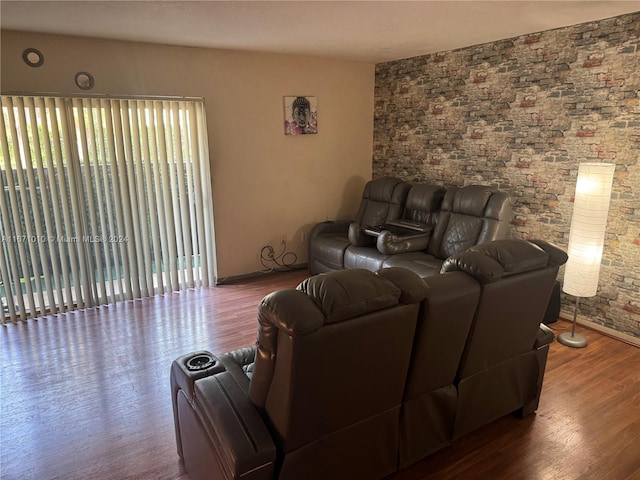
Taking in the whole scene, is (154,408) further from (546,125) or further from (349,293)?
(546,125)

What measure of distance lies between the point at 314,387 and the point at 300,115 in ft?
13.1

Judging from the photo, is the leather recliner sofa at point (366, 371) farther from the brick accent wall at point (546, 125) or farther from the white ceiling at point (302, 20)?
the white ceiling at point (302, 20)

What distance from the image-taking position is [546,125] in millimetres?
3711

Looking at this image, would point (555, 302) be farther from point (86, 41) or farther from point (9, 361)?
point (86, 41)

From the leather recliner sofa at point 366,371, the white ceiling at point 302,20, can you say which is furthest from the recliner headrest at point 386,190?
the leather recliner sofa at point 366,371

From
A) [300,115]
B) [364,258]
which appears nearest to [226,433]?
[364,258]

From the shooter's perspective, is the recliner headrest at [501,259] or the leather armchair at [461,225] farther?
the leather armchair at [461,225]

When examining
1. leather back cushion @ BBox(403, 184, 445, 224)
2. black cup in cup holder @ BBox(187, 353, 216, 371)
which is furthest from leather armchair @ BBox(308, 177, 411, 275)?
black cup in cup holder @ BBox(187, 353, 216, 371)

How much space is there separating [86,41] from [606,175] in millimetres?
4345

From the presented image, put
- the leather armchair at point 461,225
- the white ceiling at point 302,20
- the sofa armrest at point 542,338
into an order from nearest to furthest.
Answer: the sofa armrest at point 542,338 → the white ceiling at point 302,20 → the leather armchair at point 461,225

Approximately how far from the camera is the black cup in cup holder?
188 centimetres

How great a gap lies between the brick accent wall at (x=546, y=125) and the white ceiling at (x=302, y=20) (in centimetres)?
24

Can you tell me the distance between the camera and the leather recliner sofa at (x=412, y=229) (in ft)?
12.7

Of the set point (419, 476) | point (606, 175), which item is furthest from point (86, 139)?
point (606, 175)
